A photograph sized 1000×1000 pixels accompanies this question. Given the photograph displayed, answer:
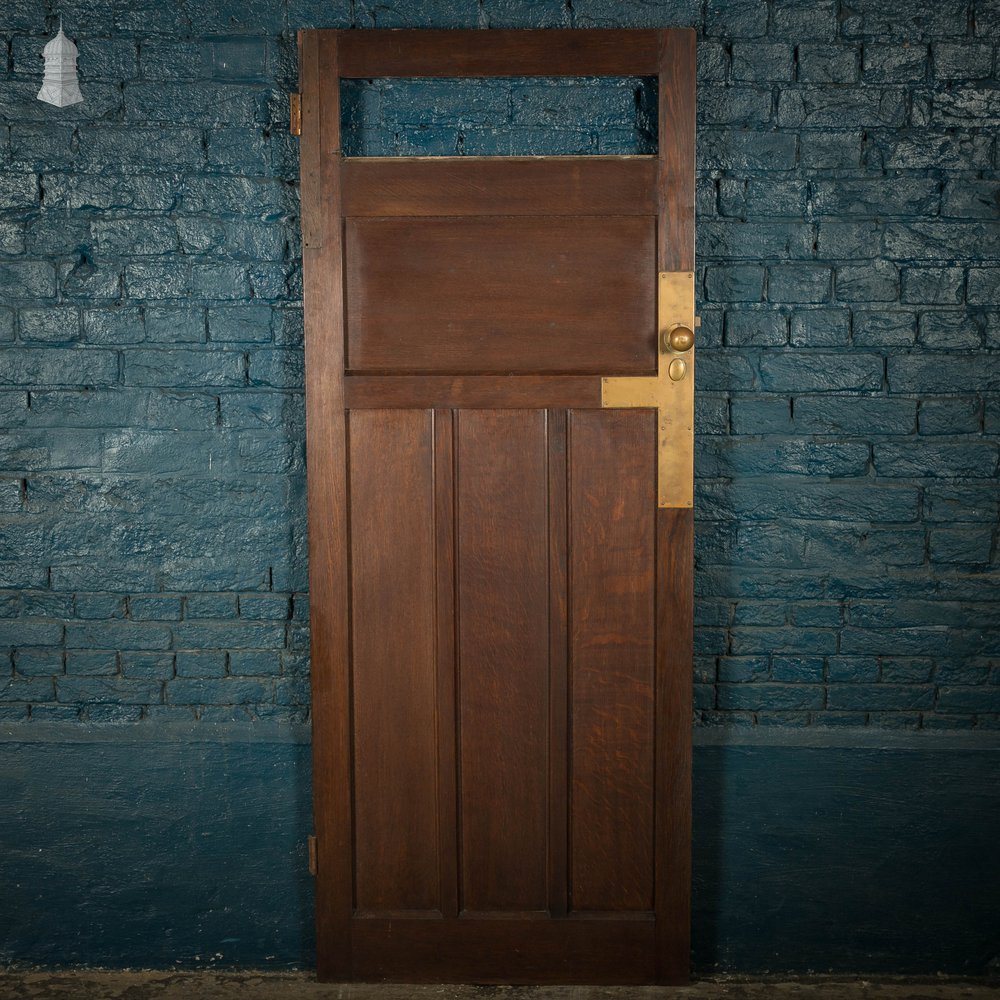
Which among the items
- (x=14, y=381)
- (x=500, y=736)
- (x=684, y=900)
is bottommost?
(x=684, y=900)

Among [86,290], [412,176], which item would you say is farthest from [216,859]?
[412,176]

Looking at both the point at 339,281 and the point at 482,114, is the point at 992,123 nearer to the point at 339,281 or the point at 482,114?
the point at 482,114

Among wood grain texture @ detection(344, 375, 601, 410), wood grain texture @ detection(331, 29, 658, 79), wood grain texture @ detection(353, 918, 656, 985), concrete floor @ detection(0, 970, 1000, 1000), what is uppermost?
wood grain texture @ detection(331, 29, 658, 79)

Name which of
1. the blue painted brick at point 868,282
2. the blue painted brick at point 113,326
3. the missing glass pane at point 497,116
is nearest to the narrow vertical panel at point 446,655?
the missing glass pane at point 497,116

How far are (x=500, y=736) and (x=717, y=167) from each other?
144cm

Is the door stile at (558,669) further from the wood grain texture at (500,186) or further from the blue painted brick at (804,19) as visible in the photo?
the blue painted brick at (804,19)

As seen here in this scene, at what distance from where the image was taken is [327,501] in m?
2.39

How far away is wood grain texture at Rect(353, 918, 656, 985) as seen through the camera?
8.05 ft

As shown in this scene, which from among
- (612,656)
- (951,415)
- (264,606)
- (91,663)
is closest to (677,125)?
(951,415)

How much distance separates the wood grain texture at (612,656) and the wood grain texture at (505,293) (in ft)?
0.57

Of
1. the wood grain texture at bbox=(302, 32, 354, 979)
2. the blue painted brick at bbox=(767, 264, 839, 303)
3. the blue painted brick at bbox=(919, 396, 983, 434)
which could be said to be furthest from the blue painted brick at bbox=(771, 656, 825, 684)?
the wood grain texture at bbox=(302, 32, 354, 979)

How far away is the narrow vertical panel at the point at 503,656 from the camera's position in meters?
2.39

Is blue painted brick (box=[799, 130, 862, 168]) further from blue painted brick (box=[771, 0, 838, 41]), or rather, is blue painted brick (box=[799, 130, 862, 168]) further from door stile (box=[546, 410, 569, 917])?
door stile (box=[546, 410, 569, 917])

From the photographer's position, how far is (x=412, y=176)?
2348mm
